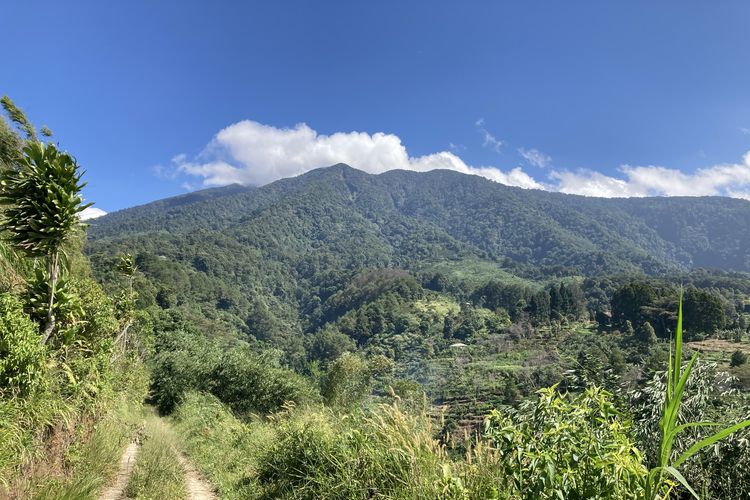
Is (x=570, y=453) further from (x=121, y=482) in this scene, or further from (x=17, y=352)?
(x=121, y=482)

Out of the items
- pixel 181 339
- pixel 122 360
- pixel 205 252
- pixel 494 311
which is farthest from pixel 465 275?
pixel 122 360

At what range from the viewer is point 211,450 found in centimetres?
1016

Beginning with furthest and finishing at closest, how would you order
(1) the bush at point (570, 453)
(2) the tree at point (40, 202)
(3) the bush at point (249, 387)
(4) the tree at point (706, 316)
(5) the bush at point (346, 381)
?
(4) the tree at point (706, 316), (5) the bush at point (346, 381), (3) the bush at point (249, 387), (2) the tree at point (40, 202), (1) the bush at point (570, 453)

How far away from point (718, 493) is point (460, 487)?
2.28 meters

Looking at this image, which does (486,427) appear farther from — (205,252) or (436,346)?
(205,252)

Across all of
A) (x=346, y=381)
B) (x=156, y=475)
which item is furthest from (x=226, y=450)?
(x=346, y=381)

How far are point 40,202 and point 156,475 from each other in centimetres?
479

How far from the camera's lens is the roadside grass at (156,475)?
20.6ft

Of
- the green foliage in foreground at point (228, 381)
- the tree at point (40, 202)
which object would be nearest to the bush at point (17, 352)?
the tree at point (40, 202)

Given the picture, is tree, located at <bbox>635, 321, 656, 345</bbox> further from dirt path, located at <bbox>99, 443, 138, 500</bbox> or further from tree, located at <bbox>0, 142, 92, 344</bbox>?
tree, located at <bbox>0, 142, 92, 344</bbox>

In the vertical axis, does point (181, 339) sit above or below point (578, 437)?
below

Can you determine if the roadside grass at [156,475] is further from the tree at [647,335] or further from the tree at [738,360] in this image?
the tree at [647,335]

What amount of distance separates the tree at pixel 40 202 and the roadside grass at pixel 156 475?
2.65 m

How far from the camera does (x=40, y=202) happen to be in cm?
609
